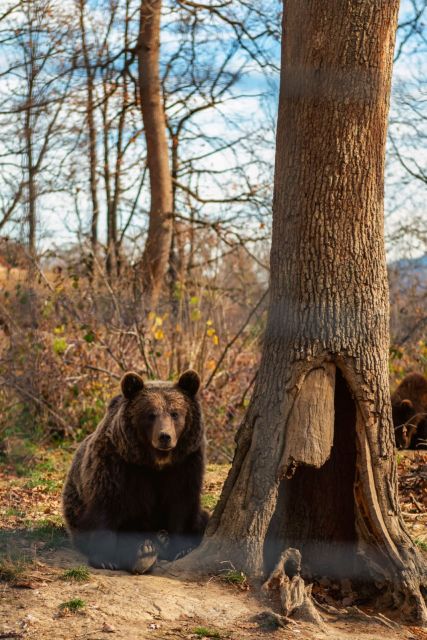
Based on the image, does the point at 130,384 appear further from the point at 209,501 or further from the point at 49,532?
the point at 209,501

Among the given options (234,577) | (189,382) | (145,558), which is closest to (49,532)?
(145,558)

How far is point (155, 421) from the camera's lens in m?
5.97

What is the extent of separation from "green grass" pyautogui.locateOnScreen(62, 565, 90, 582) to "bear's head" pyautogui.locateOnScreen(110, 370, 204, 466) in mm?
939

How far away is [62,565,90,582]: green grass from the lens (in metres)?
5.36

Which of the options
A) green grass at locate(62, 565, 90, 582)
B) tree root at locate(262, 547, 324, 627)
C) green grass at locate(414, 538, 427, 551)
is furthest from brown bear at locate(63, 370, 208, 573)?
green grass at locate(414, 538, 427, 551)

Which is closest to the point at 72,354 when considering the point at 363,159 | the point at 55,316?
the point at 55,316

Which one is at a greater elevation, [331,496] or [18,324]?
[18,324]

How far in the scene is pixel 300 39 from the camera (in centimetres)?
576

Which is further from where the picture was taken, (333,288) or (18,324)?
(18,324)

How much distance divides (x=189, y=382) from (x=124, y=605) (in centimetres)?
193

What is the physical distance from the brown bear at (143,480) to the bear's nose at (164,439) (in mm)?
54

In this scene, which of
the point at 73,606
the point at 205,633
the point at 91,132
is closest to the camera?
the point at 205,633

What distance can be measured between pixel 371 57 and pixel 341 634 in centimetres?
402

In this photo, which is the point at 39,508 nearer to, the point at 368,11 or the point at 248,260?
the point at 368,11
